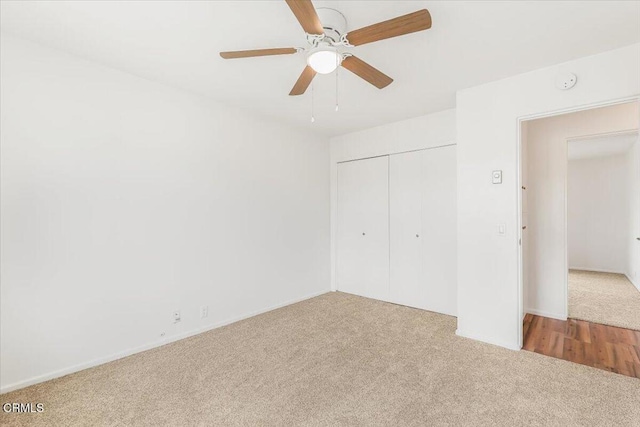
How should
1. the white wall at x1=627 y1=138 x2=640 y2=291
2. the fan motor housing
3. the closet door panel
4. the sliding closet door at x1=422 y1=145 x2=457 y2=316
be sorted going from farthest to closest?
the white wall at x1=627 y1=138 x2=640 y2=291, the closet door panel, the sliding closet door at x1=422 y1=145 x2=457 y2=316, the fan motor housing

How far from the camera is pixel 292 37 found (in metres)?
2.05

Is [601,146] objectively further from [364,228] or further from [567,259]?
[364,228]

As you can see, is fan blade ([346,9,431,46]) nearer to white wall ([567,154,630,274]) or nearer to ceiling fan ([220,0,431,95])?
ceiling fan ([220,0,431,95])

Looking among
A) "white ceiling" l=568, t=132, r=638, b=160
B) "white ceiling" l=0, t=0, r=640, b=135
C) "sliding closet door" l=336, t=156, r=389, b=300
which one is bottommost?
"sliding closet door" l=336, t=156, r=389, b=300

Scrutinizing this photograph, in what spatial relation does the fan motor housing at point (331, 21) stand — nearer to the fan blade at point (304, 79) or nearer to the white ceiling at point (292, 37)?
the white ceiling at point (292, 37)

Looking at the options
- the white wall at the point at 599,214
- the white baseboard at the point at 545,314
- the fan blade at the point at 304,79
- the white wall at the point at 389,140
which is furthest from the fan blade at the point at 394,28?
the white wall at the point at 599,214

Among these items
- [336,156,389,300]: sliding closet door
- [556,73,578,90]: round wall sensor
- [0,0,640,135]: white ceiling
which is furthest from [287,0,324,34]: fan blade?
[336,156,389,300]: sliding closet door

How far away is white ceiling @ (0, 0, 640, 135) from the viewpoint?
70.4 inches

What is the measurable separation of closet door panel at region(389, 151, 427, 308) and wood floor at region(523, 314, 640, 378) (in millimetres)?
1220

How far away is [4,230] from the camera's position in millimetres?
2051

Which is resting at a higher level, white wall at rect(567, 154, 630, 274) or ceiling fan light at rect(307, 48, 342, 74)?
ceiling fan light at rect(307, 48, 342, 74)

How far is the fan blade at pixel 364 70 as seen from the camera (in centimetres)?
184

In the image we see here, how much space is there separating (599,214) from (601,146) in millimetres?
1601

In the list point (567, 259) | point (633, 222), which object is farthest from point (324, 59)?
point (633, 222)
